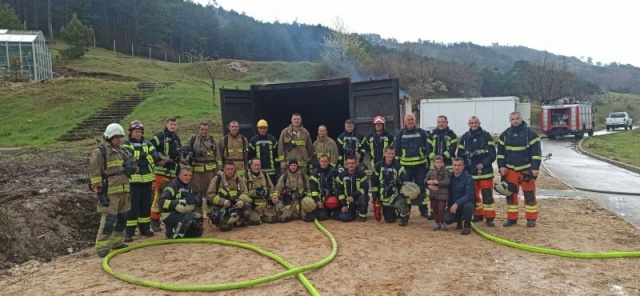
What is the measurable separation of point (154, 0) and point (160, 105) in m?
37.9

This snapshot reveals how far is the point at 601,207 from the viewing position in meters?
7.80

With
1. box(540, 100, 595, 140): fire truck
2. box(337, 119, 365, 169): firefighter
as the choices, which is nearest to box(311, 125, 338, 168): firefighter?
box(337, 119, 365, 169): firefighter

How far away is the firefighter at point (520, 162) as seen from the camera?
20.7 feet

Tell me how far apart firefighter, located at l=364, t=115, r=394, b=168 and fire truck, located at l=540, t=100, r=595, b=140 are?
73.7ft

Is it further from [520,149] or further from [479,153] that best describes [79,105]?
[520,149]

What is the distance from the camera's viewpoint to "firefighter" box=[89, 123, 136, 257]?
5184mm

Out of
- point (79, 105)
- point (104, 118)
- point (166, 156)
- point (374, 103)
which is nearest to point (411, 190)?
point (374, 103)

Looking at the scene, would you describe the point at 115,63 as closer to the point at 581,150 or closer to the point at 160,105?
the point at 160,105

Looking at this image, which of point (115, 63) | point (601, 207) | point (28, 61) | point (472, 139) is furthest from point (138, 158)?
point (115, 63)

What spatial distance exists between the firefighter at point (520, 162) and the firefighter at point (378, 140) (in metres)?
1.71

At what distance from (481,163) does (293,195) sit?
9.31ft

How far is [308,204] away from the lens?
6.85 metres

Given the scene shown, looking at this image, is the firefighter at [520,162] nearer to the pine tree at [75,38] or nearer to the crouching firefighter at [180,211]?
the crouching firefighter at [180,211]

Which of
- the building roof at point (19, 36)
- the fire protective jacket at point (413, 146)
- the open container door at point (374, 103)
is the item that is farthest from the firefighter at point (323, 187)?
the building roof at point (19, 36)
